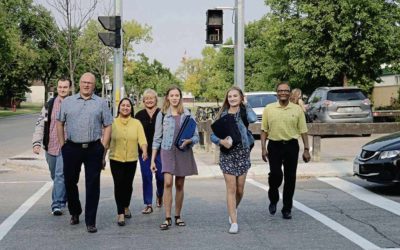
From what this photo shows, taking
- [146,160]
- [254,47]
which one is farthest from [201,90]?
[146,160]

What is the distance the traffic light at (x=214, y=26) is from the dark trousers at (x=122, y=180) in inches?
322

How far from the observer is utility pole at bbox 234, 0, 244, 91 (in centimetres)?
1497

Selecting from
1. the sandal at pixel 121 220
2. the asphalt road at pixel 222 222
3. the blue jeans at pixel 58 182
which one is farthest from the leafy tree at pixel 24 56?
the sandal at pixel 121 220

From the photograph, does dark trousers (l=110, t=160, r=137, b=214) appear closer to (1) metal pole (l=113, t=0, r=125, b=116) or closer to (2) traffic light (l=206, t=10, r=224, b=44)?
(1) metal pole (l=113, t=0, r=125, b=116)

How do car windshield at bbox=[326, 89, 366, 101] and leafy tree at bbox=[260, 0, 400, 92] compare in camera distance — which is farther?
leafy tree at bbox=[260, 0, 400, 92]

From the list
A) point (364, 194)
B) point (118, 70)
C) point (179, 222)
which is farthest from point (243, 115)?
point (118, 70)

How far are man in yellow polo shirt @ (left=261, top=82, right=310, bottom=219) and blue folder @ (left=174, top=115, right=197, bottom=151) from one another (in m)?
1.22

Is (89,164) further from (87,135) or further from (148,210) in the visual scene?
(148,210)

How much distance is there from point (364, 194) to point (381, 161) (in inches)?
28.1

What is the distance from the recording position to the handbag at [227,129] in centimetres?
704

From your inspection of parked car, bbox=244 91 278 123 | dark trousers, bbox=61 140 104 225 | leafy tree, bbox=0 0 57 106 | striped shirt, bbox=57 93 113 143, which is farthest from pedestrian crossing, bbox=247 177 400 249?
leafy tree, bbox=0 0 57 106

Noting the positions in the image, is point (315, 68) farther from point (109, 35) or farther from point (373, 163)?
point (373, 163)

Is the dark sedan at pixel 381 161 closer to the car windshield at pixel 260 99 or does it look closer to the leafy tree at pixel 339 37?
the car windshield at pixel 260 99

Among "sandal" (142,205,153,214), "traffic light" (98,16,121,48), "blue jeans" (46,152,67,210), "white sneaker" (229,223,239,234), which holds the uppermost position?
"traffic light" (98,16,121,48)
